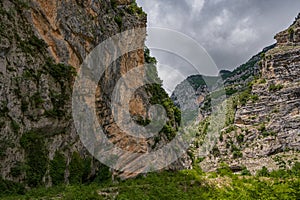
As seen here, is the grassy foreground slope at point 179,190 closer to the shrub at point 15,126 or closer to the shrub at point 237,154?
the shrub at point 15,126

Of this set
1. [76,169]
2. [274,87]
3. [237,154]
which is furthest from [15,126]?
[274,87]

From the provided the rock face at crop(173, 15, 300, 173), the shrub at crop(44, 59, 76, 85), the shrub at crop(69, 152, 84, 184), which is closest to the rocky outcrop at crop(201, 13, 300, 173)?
the rock face at crop(173, 15, 300, 173)

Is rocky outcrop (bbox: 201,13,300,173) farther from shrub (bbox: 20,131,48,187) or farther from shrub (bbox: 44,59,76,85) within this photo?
shrub (bbox: 20,131,48,187)

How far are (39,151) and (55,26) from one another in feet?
30.3

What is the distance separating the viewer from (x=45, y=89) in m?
22.1

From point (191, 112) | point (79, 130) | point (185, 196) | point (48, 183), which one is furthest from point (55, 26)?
point (191, 112)

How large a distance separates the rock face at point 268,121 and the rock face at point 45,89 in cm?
3802

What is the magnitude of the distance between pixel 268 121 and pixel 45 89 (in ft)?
171

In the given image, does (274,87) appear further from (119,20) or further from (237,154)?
(119,20)

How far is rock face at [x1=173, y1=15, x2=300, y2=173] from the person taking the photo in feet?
196

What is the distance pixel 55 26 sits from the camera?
24375 mm

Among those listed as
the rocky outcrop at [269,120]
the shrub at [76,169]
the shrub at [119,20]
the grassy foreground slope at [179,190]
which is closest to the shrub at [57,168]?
the shrub at [76,169]

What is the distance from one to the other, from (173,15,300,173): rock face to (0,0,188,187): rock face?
38018 mm

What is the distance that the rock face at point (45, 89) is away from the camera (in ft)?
64.0
